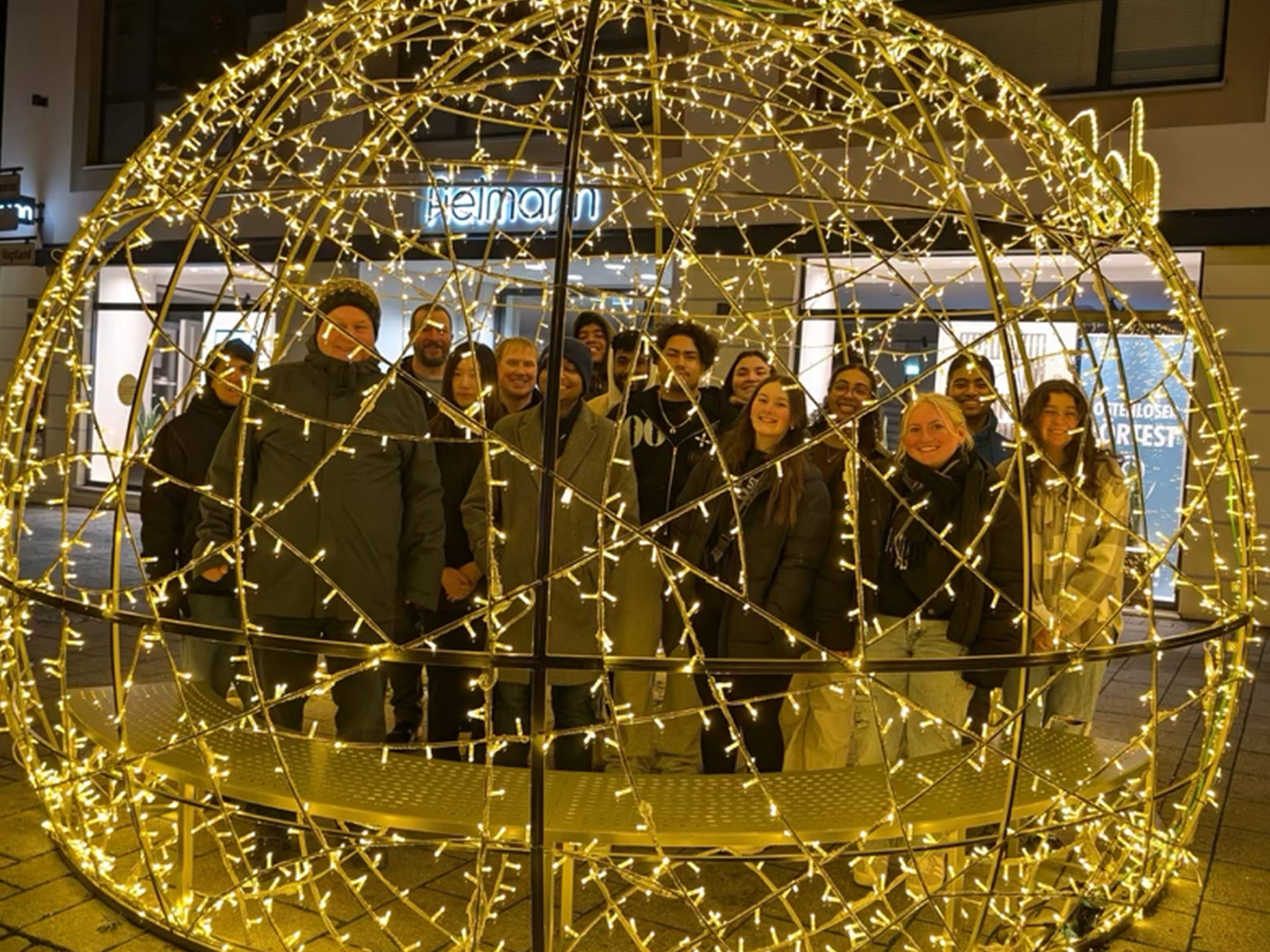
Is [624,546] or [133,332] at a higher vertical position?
[133,332]

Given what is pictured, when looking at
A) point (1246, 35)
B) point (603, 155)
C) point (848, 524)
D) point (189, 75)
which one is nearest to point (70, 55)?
A: point (189, 75)

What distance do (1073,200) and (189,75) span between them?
12.2m

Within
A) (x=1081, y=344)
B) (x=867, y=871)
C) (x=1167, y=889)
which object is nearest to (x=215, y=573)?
(x=867, y=871)

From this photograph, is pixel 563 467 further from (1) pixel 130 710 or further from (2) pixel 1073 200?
(2) pixel 1073 200

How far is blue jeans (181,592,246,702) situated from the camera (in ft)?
12.8

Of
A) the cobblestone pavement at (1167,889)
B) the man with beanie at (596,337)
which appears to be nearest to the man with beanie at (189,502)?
the cobblestone pavement at (1167,889)

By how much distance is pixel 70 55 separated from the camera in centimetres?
1343

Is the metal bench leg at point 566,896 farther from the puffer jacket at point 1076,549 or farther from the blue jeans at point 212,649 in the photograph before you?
the puffer jacket at point 1076,549

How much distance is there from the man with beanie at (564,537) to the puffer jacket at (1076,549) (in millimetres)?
1302

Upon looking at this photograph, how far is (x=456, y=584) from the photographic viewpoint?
14.2 feet

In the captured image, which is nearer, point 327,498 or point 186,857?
point 186,857

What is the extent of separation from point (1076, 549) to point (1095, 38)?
247 inches

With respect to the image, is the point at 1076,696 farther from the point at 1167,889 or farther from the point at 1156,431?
the point at 1156,431

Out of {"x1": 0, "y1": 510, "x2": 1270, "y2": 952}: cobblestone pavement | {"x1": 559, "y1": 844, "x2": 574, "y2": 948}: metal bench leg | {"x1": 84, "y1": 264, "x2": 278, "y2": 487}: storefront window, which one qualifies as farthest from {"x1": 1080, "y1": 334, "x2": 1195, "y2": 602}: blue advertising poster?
{"x1": 84, "y1": 264, "x2": 278, "y2": 487}: storefront window
